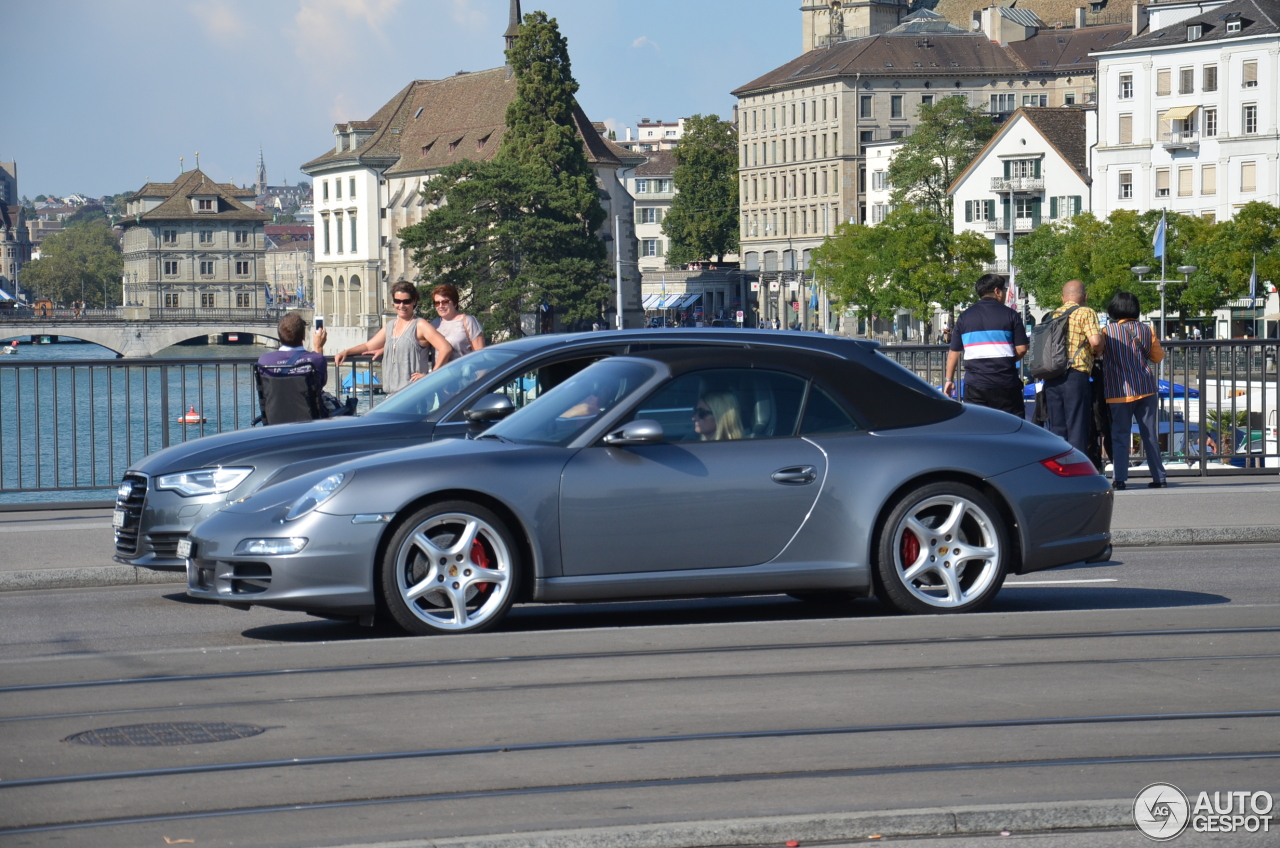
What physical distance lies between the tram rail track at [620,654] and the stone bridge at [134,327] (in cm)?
13677

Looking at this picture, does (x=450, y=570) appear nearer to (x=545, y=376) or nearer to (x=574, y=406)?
(x=574, y=406)

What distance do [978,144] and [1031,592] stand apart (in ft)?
406

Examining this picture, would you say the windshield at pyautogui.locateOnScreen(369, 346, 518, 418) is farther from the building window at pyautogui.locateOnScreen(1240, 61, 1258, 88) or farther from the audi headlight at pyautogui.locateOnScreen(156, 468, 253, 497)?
the building window at pyautogui.locateOnScreen(1240, 61, 1258, 88)

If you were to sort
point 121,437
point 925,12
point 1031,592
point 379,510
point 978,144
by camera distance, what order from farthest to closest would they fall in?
point 925,12
point 978,144
point 121,437
point 1031,592
point 379,510

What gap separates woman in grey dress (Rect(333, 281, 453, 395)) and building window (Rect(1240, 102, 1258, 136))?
89.3 m

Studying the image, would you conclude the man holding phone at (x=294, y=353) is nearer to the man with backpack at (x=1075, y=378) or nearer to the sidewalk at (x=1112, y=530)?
the sidewalk at (x=1112, y=530)

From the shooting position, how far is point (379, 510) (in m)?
8.18

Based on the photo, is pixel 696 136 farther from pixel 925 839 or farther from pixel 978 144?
pixel 925 839

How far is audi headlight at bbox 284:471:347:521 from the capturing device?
8.26m

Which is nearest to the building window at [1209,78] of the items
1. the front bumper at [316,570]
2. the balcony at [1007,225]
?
the balcony at [1007,225]

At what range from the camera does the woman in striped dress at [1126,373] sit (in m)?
15.6

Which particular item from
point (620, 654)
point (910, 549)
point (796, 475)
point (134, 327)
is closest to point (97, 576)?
point (620, 654)

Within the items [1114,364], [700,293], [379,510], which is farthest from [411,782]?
[700,293]

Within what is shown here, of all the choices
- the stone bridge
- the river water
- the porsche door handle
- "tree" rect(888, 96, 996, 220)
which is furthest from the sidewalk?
the stone bridge
